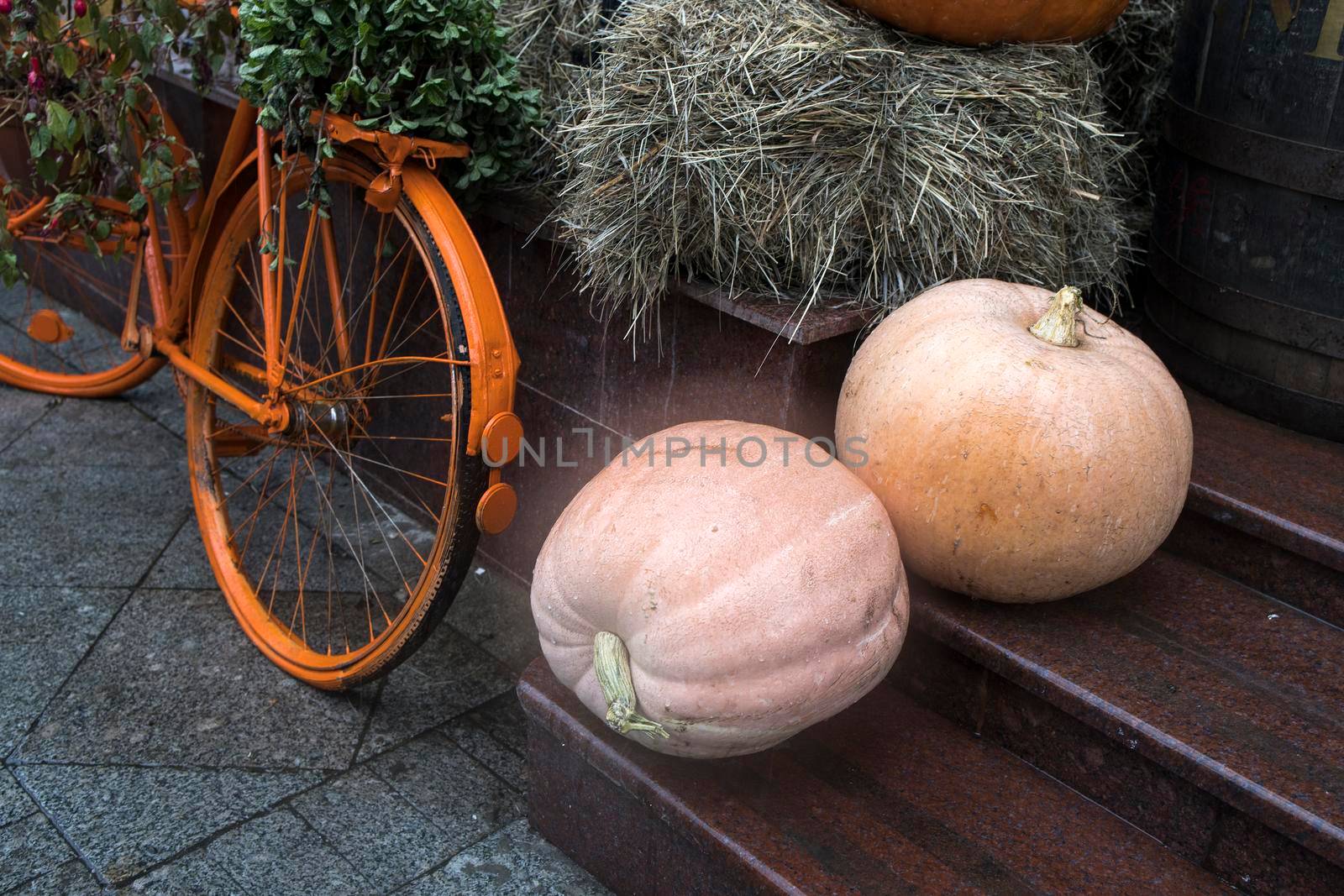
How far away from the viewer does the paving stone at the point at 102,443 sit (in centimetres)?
370

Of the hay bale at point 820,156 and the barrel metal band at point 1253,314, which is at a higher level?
the hay bale at point 820,156

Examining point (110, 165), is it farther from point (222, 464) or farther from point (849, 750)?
point (849, 750)

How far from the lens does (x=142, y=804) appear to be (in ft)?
7.93

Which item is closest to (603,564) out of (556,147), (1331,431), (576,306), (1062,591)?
(1062,591)

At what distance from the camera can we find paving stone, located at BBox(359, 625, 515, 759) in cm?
270

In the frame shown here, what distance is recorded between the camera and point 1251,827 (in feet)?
6.02

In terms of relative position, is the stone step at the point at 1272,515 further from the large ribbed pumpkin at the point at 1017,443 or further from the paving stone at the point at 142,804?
the paving stone at the point at 142,804

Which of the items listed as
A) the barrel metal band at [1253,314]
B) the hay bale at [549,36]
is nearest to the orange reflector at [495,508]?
the hay bale at [549,36]

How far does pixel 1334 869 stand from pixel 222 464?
320 centimetres

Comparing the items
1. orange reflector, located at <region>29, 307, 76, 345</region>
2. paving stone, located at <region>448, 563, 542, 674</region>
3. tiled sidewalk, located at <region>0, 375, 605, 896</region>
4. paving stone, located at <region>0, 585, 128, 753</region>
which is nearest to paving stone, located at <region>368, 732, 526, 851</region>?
tiled sidewalk, located at <region>0, 375, 605, 896</region>

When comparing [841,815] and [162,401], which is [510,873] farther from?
[162,401]

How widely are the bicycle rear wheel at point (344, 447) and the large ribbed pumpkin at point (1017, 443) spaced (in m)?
0.81

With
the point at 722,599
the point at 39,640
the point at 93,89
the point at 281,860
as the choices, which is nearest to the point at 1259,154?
the point at 722,599

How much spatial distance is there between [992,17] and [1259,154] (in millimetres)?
633
